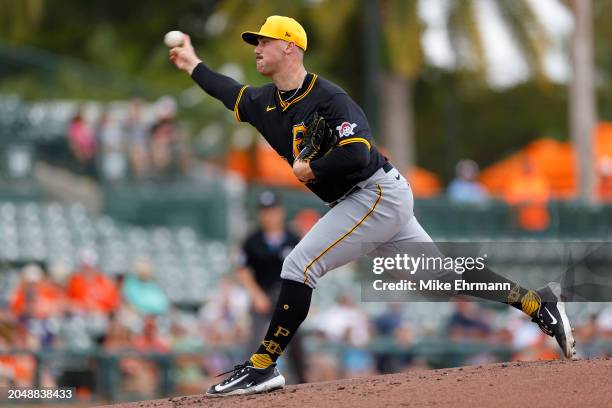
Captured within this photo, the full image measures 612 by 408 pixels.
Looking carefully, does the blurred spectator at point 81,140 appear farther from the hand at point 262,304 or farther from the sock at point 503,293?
the sock at point 503,293

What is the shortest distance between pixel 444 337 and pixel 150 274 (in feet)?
11.6

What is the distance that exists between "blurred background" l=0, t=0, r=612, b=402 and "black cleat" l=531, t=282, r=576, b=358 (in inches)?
83.3

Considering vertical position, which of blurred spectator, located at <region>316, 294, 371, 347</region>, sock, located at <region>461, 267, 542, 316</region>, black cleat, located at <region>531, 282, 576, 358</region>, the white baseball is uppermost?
the white baseball

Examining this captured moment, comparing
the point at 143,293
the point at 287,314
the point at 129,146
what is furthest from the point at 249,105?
the point at 129,146

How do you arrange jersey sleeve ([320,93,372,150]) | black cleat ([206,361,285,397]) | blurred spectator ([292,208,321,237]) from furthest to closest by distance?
blurred spectator ([292,208,321,237])
black cleat ([206,361,285,397])
jersey sleeve ([320,93,372,150])

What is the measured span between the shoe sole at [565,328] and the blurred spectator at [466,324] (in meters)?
5.06

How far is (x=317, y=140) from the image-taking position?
5891mm

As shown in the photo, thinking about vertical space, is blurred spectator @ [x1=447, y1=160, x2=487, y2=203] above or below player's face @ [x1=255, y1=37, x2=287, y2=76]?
above

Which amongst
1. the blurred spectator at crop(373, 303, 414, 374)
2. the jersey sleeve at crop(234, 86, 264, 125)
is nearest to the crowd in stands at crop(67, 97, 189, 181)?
the blurred spectator at crop(373, 303, 414, 374)

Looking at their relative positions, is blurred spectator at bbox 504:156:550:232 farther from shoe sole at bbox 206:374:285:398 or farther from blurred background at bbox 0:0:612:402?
shoe sole at bbox 206:374:285:398

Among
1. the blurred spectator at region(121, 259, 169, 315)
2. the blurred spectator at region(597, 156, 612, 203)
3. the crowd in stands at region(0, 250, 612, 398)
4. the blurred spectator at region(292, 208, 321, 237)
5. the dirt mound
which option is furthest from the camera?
the blurred spectator at region(597, 156, 612, 203)

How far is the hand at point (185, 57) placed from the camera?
670cm

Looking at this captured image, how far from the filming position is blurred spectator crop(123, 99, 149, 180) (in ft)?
49.3

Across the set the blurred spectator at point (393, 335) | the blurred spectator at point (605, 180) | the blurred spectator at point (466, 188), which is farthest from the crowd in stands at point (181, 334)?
the blurred spectator at point (605, 180)
